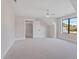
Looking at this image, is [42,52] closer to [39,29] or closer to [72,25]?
[72,25]

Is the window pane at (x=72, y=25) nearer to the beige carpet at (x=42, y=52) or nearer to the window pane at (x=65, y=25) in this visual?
the window pane at (x=65, y=25)

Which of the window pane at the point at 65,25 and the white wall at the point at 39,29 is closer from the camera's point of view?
the window pane at the point at 65,25

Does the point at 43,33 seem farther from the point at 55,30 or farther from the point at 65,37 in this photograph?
the point at 65,37

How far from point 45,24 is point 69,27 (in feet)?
13.3

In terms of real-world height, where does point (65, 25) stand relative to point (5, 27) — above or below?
above

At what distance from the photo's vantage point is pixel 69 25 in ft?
37.1

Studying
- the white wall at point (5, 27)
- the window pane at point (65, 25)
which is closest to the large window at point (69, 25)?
the window pane at point (65, 25)

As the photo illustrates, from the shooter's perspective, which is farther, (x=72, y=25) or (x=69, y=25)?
(x=69, y=25)

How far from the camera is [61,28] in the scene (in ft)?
41.7

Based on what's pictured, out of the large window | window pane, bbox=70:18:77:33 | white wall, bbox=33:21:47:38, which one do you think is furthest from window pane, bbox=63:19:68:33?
white wall, bbox=33:21:47:38

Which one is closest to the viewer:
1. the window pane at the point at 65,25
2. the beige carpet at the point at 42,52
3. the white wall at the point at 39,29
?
the beige carpet at the point at 42,52

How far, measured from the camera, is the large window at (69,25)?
34.4 feet

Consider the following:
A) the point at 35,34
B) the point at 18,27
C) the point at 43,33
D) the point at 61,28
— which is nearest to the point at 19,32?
the point at 18,27

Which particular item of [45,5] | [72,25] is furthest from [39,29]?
[45,5]
